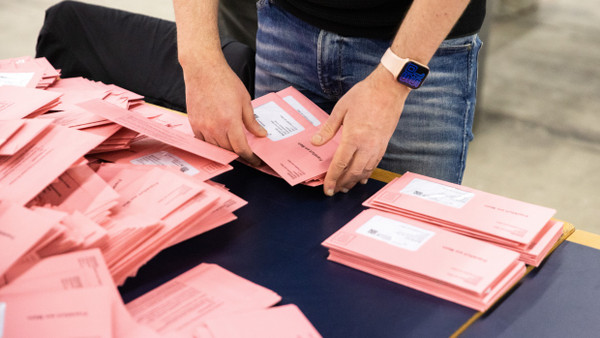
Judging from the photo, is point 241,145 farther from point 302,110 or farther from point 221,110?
point 302,110

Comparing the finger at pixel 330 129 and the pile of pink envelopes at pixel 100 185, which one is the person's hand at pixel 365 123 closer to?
the finger at pixel 330 129

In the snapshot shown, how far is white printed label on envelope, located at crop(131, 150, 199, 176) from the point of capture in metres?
1.22

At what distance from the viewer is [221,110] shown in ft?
4.15

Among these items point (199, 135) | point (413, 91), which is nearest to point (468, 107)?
point (413, 91)

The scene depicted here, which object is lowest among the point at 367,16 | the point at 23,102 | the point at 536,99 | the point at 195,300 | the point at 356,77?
the point at 536,99

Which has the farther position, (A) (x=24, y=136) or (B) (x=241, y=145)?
(B) (x=241, y=145)

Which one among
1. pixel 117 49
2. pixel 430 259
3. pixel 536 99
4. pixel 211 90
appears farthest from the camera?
pixel 536 99

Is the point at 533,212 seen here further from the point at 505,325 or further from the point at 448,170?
the point at 448,170

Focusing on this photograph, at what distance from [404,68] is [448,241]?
1.08 feet

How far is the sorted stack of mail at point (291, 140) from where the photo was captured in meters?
1.23

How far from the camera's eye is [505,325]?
0.89 meters

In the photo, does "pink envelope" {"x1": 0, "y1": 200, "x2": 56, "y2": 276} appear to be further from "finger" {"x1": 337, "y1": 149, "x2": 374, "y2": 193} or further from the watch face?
the watch face

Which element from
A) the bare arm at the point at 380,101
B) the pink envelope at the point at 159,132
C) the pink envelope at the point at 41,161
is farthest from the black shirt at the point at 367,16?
the pink envelope at the point at 41,161

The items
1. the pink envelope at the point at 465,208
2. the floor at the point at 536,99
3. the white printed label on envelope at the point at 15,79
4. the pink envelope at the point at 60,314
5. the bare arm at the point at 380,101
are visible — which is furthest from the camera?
the floor at the point at 536,99
